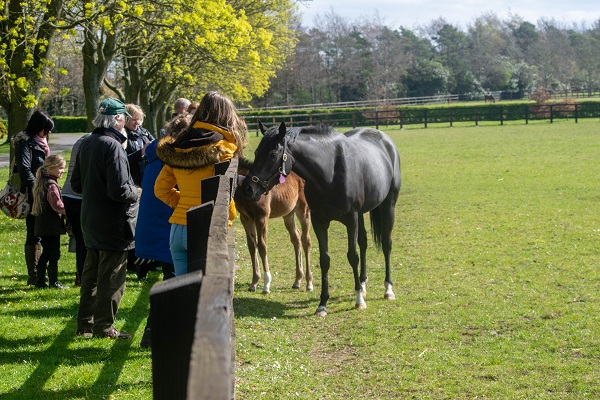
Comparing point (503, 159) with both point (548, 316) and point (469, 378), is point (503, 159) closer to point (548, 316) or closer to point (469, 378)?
point (548, 316)

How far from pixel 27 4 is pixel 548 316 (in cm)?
1036

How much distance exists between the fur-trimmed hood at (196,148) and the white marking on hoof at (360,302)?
332 cm

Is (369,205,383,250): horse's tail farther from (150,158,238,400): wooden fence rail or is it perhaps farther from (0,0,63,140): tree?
(150,158,238,400): wooden fence rail

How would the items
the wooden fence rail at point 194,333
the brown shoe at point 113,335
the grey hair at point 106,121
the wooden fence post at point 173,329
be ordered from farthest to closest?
the brown shoe at point 113,335 < the grey hair at point 106,121 < the wooden fence post at point 173,329 < the wooden fence rail at point 194,333

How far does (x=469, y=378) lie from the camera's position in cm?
583

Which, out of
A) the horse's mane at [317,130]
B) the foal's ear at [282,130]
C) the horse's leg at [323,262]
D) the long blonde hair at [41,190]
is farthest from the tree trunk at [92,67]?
the foal's ear at [282,130]

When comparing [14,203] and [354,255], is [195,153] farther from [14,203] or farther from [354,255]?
[14,203]

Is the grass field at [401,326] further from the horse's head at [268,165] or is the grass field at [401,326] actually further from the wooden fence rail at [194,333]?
the wooden fence rail at [194,333]

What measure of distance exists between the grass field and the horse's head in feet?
4.15

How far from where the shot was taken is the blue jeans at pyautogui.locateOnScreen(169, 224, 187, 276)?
5469 millimetres

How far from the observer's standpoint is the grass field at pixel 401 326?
564cm

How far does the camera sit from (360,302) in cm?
839

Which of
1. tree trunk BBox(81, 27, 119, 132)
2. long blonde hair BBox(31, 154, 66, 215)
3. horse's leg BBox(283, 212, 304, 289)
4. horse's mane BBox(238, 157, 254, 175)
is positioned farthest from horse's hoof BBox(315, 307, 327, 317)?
tree trunk BBox(81, 27, 119, 132)

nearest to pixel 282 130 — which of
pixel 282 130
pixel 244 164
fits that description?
pixel 282 130
